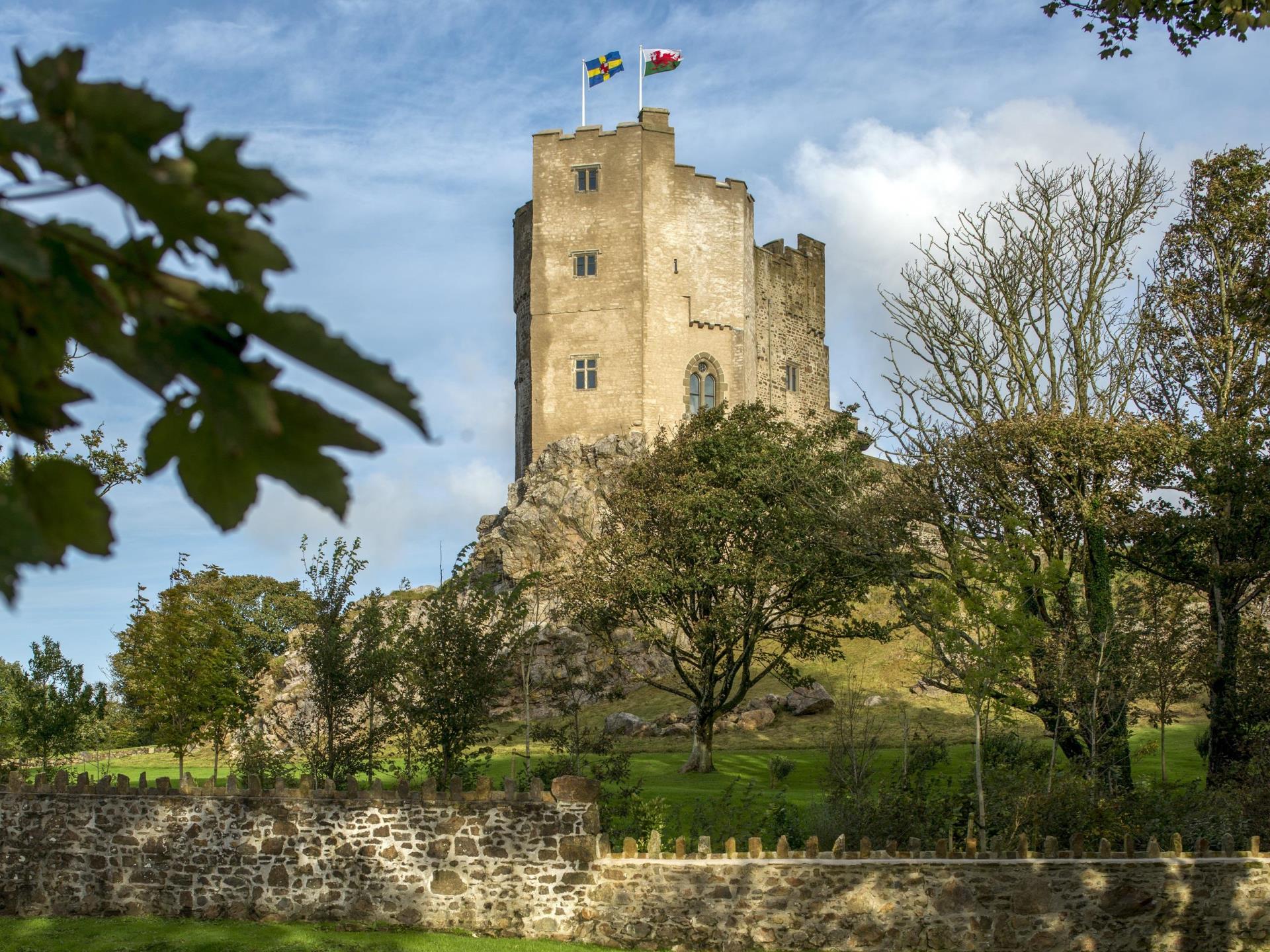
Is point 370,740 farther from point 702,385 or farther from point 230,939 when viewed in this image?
point 702,385

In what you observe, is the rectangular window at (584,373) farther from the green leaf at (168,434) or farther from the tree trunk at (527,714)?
the green leaf at (168,434)

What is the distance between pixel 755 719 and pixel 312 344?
33.1m

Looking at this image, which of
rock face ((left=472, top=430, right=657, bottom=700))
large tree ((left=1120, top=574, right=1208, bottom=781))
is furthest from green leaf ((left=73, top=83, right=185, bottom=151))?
rock face ((left=472, top=430, right=657, bottom=700))

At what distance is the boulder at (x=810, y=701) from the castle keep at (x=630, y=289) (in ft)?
51.4

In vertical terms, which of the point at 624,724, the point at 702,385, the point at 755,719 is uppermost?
the point at 702,385

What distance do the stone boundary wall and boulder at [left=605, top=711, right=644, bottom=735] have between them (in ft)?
63.8

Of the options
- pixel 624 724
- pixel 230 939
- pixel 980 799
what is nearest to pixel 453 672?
pixel 230 939

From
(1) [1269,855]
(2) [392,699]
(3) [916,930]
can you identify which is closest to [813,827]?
(3) [916,930]

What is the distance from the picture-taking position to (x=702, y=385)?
49625mm

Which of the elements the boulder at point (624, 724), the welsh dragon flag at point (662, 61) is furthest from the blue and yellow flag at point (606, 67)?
the boulder at point (624, 724)

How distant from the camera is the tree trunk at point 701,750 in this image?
2736cm

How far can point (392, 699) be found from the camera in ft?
69.1

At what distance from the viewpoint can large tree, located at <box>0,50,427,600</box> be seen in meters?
1.65

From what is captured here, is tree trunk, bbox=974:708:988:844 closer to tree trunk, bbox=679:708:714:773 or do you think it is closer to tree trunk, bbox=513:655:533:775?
tree trunk, bbox=513:655:533:775
